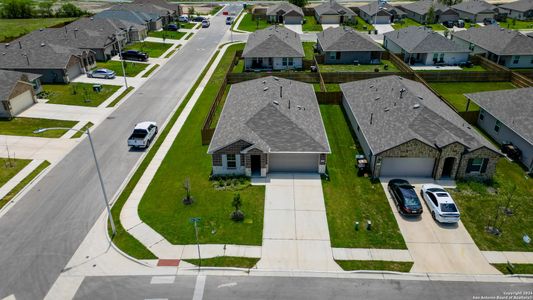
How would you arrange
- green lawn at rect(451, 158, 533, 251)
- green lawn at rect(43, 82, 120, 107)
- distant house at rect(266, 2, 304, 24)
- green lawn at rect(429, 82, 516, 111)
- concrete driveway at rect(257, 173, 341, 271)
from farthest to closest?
1. distant house at rect(266, 2, 304, 24)
2. green lawn at rect(429, 82, 516, 111)
3. green lawn at rect(43, 82, 120, 107)
4. green lawn at rect(451, 158, 533, 251)
5. concrete driveway at rect(257, 173, 341, 271)

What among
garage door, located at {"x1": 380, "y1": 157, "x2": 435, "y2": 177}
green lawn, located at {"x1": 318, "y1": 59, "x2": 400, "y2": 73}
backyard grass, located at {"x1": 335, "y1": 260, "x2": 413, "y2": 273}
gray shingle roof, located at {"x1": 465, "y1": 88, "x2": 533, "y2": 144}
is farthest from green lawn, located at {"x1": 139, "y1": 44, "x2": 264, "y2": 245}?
green lawn, located at {"x1": 318, "y1": 59, "x2": 400, "y2": 73}

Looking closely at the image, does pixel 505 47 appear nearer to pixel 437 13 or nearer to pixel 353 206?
pixel 437 13

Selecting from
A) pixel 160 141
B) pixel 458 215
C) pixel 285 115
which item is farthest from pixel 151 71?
pixel 458 215

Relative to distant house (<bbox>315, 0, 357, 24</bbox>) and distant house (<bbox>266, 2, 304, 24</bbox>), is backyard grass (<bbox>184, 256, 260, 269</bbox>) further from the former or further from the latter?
distant house (<bbox>315, 0, 357, 24</bbox>)

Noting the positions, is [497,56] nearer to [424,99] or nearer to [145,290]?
[424,99]

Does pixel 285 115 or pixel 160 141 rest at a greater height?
pixel 285 115

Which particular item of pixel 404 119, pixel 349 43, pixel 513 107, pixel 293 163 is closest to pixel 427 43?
pixel 349 43

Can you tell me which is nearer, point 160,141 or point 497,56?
point 160,141
